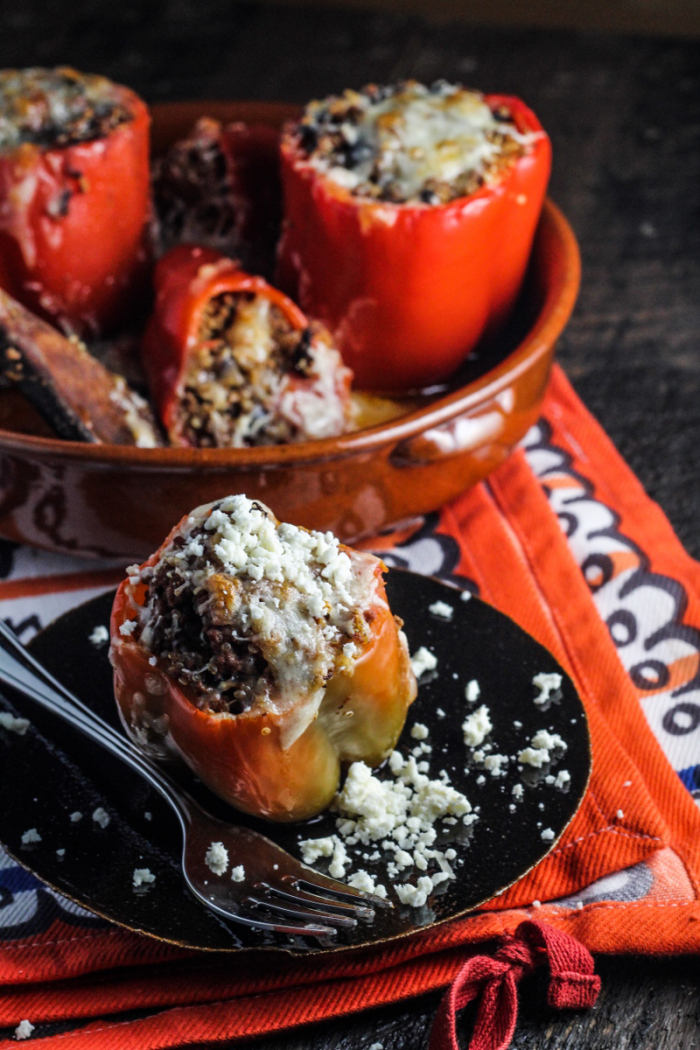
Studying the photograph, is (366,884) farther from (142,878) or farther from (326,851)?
(142,878)

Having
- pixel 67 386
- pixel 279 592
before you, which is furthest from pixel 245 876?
pixel 67 386

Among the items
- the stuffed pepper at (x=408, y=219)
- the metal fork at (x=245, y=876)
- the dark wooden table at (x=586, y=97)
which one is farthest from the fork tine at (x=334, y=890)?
the stuffed pepper at (x=408, y=219)

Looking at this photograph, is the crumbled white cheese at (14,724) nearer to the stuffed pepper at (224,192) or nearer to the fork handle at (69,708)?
the fork handle at (69,708)

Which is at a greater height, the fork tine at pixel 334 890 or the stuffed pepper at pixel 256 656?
the stuffed pepper at pixel 256 656

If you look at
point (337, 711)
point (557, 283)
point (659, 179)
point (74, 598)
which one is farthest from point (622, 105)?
point (337, 711)

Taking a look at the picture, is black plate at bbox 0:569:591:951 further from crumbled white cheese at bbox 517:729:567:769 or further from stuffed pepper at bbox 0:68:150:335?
stuffed pepper at bbox 0:68:150:335
